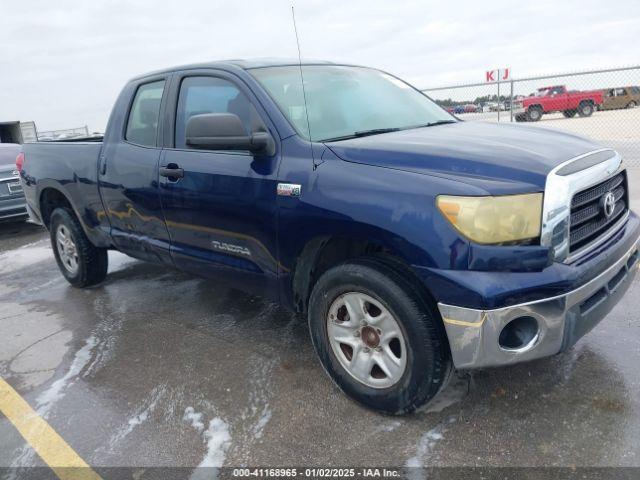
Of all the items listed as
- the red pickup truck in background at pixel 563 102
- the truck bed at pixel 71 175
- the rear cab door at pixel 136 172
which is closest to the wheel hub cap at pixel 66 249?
the truck bed at pixel 71 175

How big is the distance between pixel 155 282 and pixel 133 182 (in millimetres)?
1688

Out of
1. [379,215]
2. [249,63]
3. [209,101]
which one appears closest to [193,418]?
[379,215]

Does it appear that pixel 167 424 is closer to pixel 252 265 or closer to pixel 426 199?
pixel 252 265

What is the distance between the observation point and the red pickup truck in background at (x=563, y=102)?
20953mm

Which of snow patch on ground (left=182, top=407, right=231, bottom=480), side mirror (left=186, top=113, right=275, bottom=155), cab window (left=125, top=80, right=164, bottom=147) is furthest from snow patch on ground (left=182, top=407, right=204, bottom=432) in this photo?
cab window (left=125, top=80, right=164, bottom=147)

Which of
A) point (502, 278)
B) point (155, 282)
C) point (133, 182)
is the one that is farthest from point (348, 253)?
point (155, 282)

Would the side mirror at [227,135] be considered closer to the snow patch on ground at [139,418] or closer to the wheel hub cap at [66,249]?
the snow patch on ground at [139,418]

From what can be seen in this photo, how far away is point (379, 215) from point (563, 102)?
2136cm

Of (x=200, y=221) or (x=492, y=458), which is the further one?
(x=200, y=221)

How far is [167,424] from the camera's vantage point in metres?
2.91

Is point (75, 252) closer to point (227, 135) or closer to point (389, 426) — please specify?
point (227, 135)

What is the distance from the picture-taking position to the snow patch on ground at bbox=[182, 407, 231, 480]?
2517 mm

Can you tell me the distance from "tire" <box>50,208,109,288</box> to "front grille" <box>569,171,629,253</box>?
399 cm

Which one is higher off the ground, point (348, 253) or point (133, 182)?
point (133, 182)
